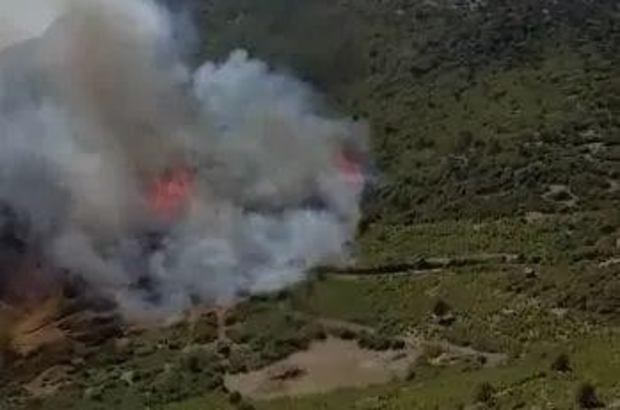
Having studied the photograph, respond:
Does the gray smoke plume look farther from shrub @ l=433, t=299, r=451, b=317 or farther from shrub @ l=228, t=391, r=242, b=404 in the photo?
shrub @ l=228, t=391, r=242, b=404

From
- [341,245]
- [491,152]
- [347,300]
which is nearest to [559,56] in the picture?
[491,152]

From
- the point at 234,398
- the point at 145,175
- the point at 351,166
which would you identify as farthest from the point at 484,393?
the point at 351,166

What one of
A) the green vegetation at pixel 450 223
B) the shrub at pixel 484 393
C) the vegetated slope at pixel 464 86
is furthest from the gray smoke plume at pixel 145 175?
the shrub at pixel 484 393

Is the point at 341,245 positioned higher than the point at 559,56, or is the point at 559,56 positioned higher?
the point at 559,56

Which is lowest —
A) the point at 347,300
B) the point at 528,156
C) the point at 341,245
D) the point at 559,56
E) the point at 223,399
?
the point at 223,399

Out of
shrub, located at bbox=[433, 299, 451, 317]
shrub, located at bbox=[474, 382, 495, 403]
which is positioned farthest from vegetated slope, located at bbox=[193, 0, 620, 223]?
shrub, located at bbox=[474, 382, 495, 403]

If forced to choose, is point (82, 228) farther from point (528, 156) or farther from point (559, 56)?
point (559, 56)

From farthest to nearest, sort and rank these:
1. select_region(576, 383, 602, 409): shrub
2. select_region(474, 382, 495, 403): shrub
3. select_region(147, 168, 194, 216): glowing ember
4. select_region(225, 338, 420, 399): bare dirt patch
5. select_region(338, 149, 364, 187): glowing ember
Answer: select_region(338, 149, 364, 187): glowing ember
select_region(147, 168, 194, 216): glowing ember
select_region(225, 338, 420, 399): bare dirt patch
select_region(474, 382, 495, 403): shrub
select_region(576, 383, 602, 409): shrub
